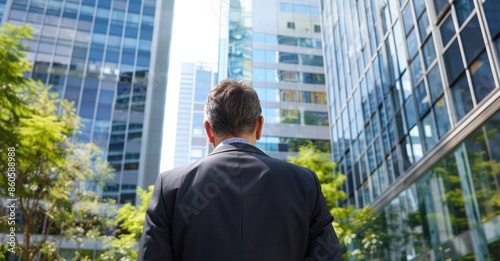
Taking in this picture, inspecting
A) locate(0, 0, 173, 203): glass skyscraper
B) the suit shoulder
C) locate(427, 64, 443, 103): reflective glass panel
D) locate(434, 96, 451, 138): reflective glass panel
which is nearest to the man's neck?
the suit shoulder

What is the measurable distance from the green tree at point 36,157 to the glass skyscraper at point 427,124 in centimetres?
1047

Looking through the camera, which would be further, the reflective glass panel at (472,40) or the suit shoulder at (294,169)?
the reflective glass panel at (472,40)

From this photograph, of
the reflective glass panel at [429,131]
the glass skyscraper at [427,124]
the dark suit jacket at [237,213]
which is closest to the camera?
the dark suit jacket at [237,213]

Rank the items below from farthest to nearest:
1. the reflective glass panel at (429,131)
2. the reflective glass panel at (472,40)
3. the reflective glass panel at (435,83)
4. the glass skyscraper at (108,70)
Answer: the glass skyscraper at (108,70) → the reflective glass panel at (429,131) → the reflective glass panel at (435,83) → the reflective glass panel at (472,40)

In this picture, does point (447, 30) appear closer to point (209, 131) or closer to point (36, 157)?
point (36, 157)

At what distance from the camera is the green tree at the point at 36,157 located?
28.1 ft

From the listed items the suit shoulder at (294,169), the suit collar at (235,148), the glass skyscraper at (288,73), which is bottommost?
the suit shoulder at (294,169)

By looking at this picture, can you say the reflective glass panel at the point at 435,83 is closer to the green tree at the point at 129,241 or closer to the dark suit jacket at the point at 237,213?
the green tree at the point at 129,241

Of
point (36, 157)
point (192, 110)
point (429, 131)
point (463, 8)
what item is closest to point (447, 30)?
point (463, 8)

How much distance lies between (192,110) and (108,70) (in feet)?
83.0

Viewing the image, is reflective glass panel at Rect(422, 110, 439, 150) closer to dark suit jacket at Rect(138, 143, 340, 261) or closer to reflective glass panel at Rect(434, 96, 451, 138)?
reflective glass panel at Rect(434, 96, 451, 138)

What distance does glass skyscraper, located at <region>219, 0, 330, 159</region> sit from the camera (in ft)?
92.3

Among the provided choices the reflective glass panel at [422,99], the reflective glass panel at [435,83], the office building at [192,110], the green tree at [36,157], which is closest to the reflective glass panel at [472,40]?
the reflective glass panel at [435,83]

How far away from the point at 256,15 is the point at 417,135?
15978mm
